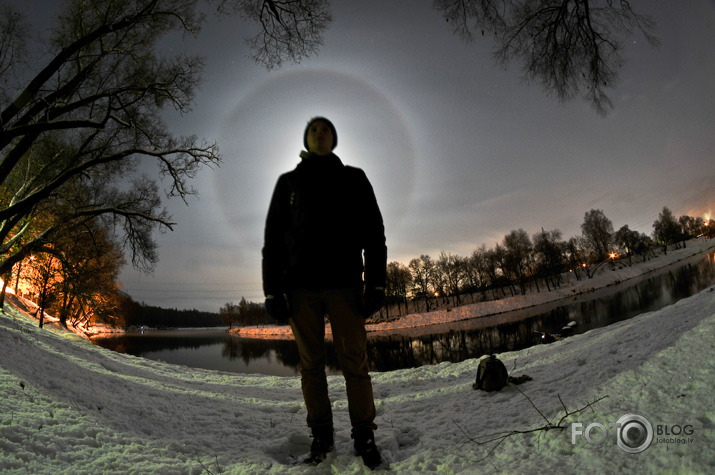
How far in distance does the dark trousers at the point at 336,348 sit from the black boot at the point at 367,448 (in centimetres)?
5

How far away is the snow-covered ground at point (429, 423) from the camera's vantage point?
171cm

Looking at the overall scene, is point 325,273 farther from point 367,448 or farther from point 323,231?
point 367,448

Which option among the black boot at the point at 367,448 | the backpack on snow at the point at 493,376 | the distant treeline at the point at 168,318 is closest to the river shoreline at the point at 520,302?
the backpack on snow at the point at 493,376

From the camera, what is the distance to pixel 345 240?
2.35 meters

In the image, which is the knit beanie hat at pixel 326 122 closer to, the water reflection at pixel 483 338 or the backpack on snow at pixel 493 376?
the backpack on snow at pixel 493 376

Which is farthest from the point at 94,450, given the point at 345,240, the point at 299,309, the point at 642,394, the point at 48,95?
the point at 48,95

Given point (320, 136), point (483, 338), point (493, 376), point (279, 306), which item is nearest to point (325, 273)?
point (279, 306)

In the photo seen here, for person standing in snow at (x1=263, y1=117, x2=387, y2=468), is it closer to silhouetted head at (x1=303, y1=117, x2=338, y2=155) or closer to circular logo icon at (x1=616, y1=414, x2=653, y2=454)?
silhouetted head at (x1=303, y1=117, x2=338, y2=155)

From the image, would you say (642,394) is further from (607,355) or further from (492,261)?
(492,261)

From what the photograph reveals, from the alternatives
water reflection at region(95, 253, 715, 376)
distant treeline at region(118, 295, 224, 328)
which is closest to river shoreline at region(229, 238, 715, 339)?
water reflection at region(95, 253, 715, 376)

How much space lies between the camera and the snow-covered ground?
5.61ft

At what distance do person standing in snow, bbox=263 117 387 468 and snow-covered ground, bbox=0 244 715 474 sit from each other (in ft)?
1.18

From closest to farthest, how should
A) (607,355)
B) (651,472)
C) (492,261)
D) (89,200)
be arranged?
(651,472), (607,355), (89,200), (492,261)

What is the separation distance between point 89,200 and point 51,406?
1325 cm
